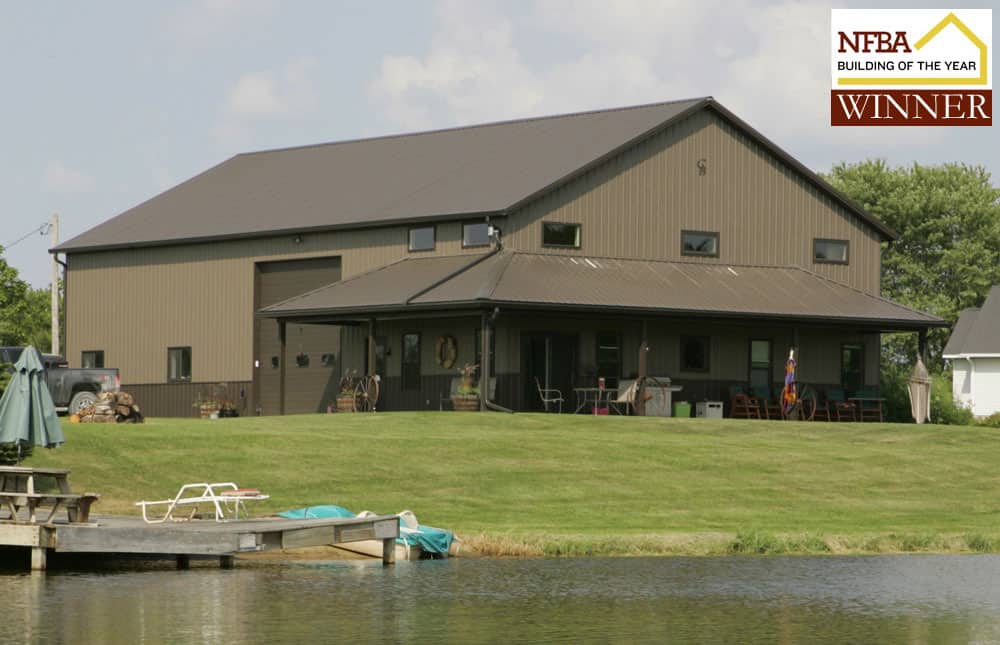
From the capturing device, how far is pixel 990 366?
73375 mm

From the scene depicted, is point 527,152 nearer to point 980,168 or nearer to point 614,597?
point 614,597

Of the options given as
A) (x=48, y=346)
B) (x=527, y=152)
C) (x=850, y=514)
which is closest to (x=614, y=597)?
(x=850, y=514)

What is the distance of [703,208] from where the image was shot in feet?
171

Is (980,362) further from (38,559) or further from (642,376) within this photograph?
(38,559)

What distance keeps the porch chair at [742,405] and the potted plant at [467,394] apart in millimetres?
7842

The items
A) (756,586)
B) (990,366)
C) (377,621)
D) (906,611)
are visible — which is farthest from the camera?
(990,366)

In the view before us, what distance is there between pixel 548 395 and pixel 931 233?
154 feet

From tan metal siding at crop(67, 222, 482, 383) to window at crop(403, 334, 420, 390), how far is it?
2691 mm

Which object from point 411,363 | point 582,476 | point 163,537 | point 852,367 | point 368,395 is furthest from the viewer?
point 852,367

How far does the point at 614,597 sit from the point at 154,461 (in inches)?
540

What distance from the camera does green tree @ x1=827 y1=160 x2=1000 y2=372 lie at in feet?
294

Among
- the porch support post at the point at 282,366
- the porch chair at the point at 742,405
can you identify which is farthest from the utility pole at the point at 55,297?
the porch chair at the point at 742,405

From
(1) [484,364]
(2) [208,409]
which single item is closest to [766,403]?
(1) [484,364]

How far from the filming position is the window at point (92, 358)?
196 ft
